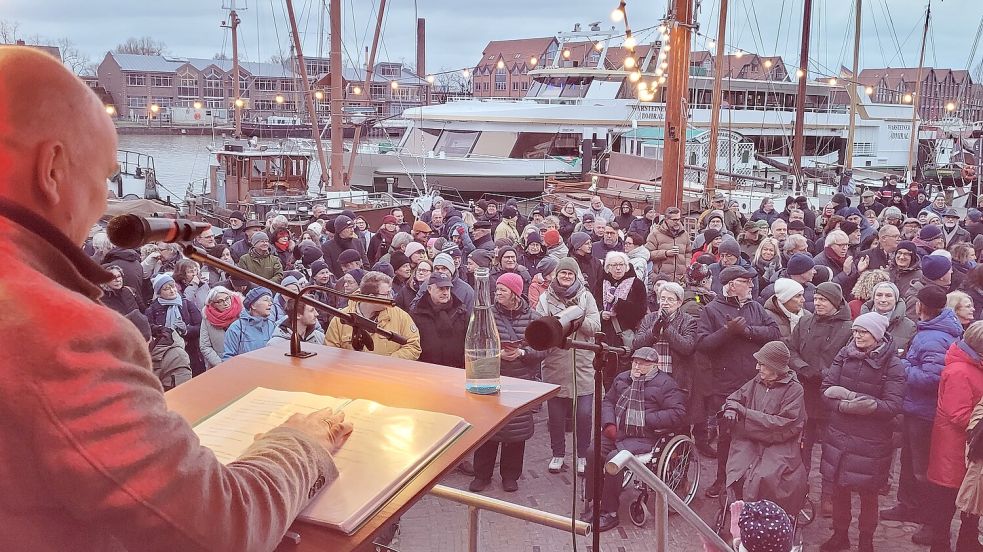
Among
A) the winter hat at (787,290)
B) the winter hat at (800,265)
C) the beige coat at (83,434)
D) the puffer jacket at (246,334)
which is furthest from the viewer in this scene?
the winter hat at (800,265)

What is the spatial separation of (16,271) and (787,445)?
5080 millimetres

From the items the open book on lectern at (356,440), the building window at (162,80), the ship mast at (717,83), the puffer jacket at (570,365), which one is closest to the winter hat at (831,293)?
the puffer jacket at (570,365)

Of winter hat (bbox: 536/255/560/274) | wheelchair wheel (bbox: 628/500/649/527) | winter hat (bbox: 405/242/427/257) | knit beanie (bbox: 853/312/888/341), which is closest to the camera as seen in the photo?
knit beanie (bbox: 853/312/888/341)

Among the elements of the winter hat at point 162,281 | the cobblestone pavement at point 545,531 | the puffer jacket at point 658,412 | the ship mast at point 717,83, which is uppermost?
the ship mast at point 717,83

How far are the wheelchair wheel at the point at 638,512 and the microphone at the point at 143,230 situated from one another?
4.99m

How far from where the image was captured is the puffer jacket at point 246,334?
6.62 m

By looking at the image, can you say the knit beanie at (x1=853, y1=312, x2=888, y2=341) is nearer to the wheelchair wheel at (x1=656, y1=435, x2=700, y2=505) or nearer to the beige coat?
the wheelchair wheel at (x1=656, y1=435, x2=700, y2=505)

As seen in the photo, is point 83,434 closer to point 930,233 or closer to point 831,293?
point 831,293

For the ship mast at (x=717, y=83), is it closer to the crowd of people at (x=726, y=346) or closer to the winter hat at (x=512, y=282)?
the crowd of people at (x=726, y=346)

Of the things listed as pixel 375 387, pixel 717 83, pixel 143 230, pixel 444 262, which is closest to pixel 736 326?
pixel 444 262

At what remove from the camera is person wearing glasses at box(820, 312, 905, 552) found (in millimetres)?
5352

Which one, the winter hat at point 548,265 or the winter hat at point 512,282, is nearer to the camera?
the winter hat at point 512,282

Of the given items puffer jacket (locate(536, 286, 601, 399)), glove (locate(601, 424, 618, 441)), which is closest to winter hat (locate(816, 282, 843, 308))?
puffer jacket (locate(536, 286, 601, 399))

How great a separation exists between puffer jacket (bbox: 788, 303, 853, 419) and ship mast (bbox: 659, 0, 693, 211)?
5771mm
